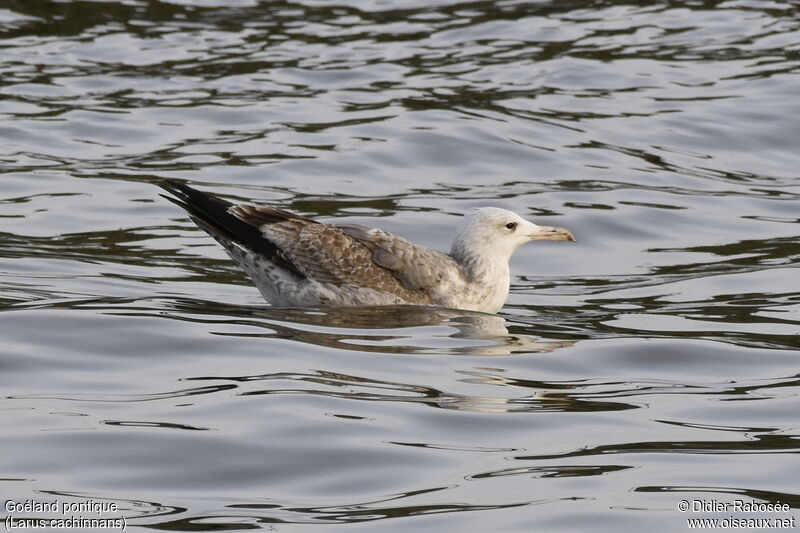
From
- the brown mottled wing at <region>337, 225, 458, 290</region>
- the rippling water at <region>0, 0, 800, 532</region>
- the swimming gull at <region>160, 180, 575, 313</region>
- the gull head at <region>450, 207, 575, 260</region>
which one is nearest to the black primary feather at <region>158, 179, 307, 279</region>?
the swimming gull at <region>160, 180, 575, 313</region>

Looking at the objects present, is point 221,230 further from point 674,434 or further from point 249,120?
point 249,120

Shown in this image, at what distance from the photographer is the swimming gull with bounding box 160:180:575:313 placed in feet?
32.5

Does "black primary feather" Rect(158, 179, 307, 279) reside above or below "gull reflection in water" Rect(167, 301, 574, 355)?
above

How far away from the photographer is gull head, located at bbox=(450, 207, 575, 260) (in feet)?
33.9

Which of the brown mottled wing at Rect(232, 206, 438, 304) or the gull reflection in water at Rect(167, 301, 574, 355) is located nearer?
the gull reflection in water at Rect(167, 301, 574, 355)

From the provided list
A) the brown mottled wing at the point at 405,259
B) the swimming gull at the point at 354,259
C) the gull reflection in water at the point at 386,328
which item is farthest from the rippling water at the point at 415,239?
the brown mottled wing at the point at 405,259

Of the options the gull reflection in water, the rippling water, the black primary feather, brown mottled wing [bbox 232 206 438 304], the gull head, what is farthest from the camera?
the gull head

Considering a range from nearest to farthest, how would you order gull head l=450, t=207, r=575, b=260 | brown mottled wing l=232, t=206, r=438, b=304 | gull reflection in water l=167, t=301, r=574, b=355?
gull reflection in water l=167, t=301, r=574, b=355 → brown mottled wing l=232, t=206, r=438, b=304 → gull head l=450, t=207, r=575, b=260

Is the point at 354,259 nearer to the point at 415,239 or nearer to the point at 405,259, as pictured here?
the point at 405,259

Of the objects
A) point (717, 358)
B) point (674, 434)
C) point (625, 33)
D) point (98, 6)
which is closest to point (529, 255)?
point (717, 358)

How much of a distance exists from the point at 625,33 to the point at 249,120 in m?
6.28

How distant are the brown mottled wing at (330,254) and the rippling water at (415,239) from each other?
1.16ft

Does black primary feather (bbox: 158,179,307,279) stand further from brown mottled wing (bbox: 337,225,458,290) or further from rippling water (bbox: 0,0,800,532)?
brown mottled wing (bbox: 337,225,458,290)

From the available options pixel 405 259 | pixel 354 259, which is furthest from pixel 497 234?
pixel 354 259
